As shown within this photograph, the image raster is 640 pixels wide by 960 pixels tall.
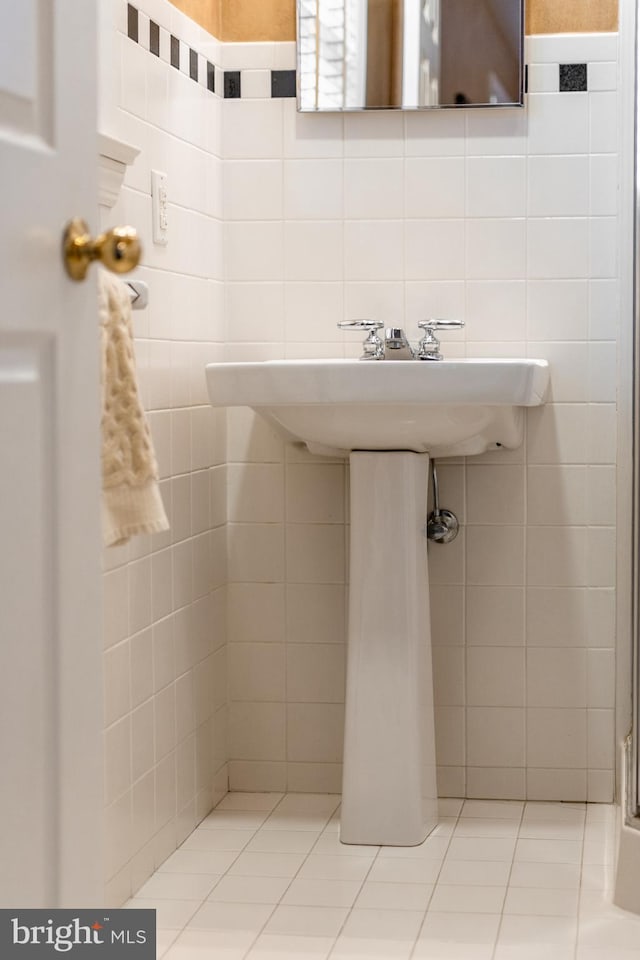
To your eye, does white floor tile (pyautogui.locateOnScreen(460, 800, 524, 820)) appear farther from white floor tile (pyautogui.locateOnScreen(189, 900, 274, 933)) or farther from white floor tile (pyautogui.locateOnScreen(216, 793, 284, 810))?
white floor tile (pyautogui.locateOnScreen(189, 900, 274, 933))

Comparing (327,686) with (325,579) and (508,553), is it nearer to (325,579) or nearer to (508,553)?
(325,579)

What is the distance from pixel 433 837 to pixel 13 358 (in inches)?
74.4

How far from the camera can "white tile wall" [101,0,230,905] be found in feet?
7.38

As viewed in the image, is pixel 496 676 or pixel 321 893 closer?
pixel 321 893

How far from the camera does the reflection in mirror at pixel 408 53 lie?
2.74 meters

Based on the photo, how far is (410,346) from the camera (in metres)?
2.77

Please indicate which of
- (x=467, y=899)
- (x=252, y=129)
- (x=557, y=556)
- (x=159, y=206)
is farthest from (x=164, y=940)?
(x=252, y=129)

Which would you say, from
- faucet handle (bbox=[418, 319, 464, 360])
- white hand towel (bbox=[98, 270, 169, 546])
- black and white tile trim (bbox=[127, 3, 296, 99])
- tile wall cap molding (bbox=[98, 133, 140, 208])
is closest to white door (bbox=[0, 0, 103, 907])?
white hand towel (bbox=[98, 270, 169, 546])

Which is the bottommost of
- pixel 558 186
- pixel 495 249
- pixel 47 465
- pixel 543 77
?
pixel 47 465

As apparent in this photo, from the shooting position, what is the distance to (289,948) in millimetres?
2082

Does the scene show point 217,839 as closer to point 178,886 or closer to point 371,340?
point 178,886

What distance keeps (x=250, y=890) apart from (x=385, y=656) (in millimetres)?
536

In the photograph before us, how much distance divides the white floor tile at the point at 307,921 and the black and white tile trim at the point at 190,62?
5.24ft

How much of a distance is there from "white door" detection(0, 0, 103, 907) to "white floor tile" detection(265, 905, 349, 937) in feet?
3.47
